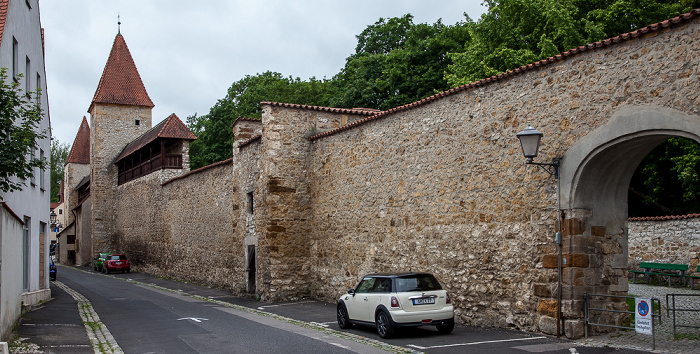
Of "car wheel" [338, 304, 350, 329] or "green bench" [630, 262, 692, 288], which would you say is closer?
"car wheel" [338, 304, 350, 329]

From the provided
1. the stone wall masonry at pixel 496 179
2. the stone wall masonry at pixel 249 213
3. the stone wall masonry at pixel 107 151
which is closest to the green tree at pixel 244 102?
the stone wall masonry at pixel 107 151

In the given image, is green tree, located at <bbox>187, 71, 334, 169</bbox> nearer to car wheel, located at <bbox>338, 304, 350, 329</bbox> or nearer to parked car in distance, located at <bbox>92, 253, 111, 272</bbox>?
parked car in distance, located at <bbox>92, 253, 111, 272</bbox>

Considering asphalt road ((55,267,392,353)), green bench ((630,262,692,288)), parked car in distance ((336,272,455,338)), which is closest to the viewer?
asphalt road ((55,267,392,353))

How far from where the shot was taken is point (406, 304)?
36.6 ft

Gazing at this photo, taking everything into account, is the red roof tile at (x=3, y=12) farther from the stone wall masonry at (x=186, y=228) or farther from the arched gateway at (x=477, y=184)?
the stone wall masonry at (x=186, y=228)

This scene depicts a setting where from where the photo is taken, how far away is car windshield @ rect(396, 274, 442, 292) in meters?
11.4

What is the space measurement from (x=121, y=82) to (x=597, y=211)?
44292mm

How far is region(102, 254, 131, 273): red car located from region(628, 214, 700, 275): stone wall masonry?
2816 centimetres

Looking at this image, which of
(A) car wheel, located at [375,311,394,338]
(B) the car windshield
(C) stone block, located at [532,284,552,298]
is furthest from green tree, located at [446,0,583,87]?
(A) car wheel, located at [375,311,394,338]

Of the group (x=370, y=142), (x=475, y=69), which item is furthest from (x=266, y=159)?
(x=475, y=69)

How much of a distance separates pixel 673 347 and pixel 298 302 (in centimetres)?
1156

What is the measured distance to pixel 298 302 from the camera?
1875 cm

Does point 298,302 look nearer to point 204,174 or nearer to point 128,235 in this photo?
point 204,174

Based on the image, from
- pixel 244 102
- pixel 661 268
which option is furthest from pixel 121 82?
pixel 661 268
